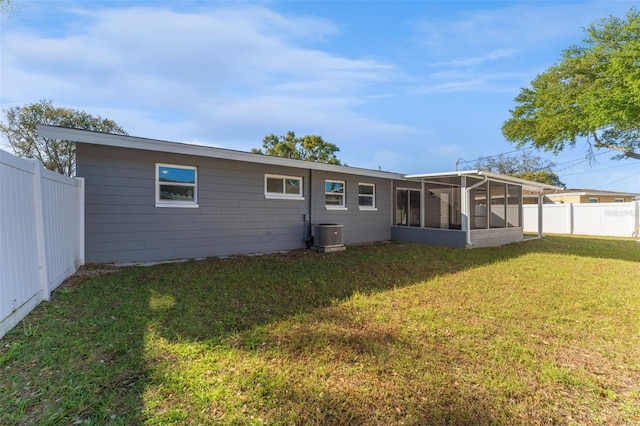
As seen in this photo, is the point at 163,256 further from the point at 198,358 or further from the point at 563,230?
the point at 563,230

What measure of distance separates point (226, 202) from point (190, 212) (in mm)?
955

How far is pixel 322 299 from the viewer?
14.5 ft

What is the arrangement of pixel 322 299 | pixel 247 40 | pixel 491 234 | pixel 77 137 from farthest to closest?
pixel 491 234
pixel 247 40
pixel 77 137
pixel 322 299

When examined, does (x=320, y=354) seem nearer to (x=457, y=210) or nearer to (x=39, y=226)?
(x=39, y=226)

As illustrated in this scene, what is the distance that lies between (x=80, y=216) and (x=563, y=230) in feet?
74.9

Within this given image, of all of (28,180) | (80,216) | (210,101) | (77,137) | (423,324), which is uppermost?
(210,101)

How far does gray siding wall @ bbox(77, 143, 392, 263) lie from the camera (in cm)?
622

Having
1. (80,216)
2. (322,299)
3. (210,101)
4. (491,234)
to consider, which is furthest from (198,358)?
(210,101)

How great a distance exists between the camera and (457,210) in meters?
13.2

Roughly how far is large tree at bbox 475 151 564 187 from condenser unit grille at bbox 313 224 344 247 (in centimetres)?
3021

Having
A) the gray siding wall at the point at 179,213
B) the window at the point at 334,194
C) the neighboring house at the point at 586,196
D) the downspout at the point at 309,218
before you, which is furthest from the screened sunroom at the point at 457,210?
the neighboring house at the point at 586,196

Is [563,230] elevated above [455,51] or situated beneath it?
situated beneath

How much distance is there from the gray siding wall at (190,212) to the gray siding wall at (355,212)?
0.15 feet

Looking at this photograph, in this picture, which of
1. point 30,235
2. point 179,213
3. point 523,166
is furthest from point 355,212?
point 523,166
